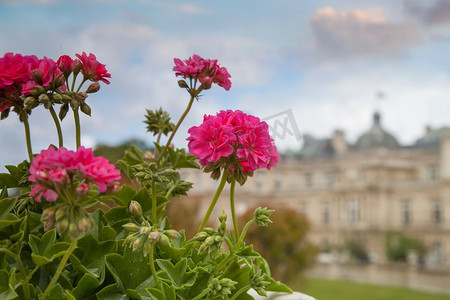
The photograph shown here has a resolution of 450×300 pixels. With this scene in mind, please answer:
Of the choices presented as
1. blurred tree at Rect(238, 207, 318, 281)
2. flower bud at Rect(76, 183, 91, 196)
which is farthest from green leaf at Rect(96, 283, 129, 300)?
blurred tree at Rect(238, 207, 318, 281)

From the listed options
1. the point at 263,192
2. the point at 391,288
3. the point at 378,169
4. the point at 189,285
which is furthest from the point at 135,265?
the point at 263,192

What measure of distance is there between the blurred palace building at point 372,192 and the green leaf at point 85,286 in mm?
27717

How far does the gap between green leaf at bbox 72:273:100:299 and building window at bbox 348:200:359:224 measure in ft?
100

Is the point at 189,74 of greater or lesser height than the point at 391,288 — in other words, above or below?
above

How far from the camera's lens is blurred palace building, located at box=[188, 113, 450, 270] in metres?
29.4

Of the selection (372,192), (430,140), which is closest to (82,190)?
(372,192)

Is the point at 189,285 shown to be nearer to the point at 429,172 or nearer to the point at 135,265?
the point at 135,265

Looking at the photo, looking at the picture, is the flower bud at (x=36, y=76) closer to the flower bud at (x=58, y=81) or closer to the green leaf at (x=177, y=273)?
the flower bud at (x=58, y=81)

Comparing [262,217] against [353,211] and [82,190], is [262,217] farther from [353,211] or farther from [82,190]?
[353,211]

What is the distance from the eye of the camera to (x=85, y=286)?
99 cm

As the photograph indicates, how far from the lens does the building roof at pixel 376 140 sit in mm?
31734

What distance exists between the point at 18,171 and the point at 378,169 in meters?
30.3

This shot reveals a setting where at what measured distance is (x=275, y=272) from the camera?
22.8m

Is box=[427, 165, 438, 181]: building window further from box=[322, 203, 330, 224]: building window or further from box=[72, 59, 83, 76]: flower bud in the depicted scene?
box=[72, 59, 83, 76]: flower bud
